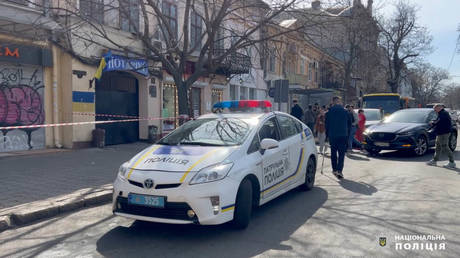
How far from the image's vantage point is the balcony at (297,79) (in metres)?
31.3

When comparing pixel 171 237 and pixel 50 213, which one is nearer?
pixel 171 237

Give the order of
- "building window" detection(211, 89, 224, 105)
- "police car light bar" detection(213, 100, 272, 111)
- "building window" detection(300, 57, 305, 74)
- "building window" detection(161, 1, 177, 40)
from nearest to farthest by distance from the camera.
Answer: "police car light bar" detection(213, 100, 272, 111), "building window" detection(161, 1, 177, 40), "building window" detection(211, 89, 224, 105), "building window" detection(300, 57, 305, 74)

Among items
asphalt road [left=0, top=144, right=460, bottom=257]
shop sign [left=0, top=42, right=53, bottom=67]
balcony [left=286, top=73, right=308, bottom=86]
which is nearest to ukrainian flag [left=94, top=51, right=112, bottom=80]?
shop sign [left=0, top=42, right=53, bottom=67]

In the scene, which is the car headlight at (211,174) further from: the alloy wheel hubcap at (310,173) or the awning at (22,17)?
the awning at (22,17)

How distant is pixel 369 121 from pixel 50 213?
45.2ft

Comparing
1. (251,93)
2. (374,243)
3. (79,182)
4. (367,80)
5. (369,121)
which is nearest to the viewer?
(374,243)

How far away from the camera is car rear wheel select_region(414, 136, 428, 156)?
12016 millimetres

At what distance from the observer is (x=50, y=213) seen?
5.72 metres

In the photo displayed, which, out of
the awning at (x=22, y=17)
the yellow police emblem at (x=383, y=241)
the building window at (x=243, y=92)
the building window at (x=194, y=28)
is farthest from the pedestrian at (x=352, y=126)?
the building window at (x=243, y=92)

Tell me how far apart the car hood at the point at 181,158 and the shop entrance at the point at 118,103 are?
935 centimetres

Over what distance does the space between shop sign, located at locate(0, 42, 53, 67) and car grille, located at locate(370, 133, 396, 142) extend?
10437 millimetres

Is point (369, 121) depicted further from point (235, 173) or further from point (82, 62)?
point (235, 173)

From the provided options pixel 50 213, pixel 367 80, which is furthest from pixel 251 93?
pixel 50 213
